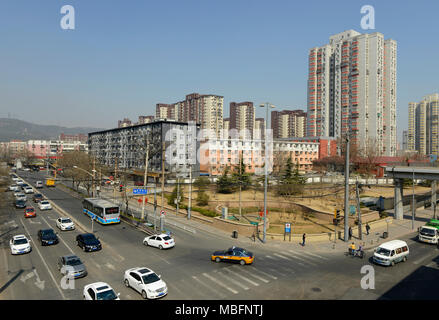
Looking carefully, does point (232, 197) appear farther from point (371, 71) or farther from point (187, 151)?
point (371, 71)

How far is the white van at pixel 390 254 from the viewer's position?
23.3m

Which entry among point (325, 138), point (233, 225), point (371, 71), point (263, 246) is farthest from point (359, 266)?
point (371, 71)

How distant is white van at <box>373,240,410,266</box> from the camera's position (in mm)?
23312

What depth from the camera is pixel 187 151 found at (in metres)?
89.7

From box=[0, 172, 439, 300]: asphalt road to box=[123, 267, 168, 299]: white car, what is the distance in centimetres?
45

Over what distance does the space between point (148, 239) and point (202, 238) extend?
610 cm

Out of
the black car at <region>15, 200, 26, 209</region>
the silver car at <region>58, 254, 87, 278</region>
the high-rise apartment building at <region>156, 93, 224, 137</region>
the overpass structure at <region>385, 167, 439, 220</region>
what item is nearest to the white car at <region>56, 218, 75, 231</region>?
the silver car at <region>58, 254, 87, 278</region>

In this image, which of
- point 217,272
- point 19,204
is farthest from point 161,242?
point 19,204

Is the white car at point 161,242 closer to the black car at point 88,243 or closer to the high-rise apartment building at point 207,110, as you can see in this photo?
the black car at point 88,243

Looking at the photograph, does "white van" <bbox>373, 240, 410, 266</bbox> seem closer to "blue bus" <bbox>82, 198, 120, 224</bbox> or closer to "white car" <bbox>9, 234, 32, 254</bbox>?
"white car" <bbox>9, 234, 32, 254</bbox>

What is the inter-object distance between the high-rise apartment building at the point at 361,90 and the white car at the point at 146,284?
10187cm

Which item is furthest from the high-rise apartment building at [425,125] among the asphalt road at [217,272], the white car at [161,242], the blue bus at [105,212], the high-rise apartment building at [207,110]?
the white car at [161,242]

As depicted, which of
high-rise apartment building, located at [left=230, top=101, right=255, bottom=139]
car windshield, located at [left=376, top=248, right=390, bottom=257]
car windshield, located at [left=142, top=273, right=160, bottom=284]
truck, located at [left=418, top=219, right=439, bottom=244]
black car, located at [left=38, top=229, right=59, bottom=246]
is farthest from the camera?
high-rise apartment building, located at [left=230, top=101, right=255, bottom=139]

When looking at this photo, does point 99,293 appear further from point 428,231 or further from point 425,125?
point 425,125
